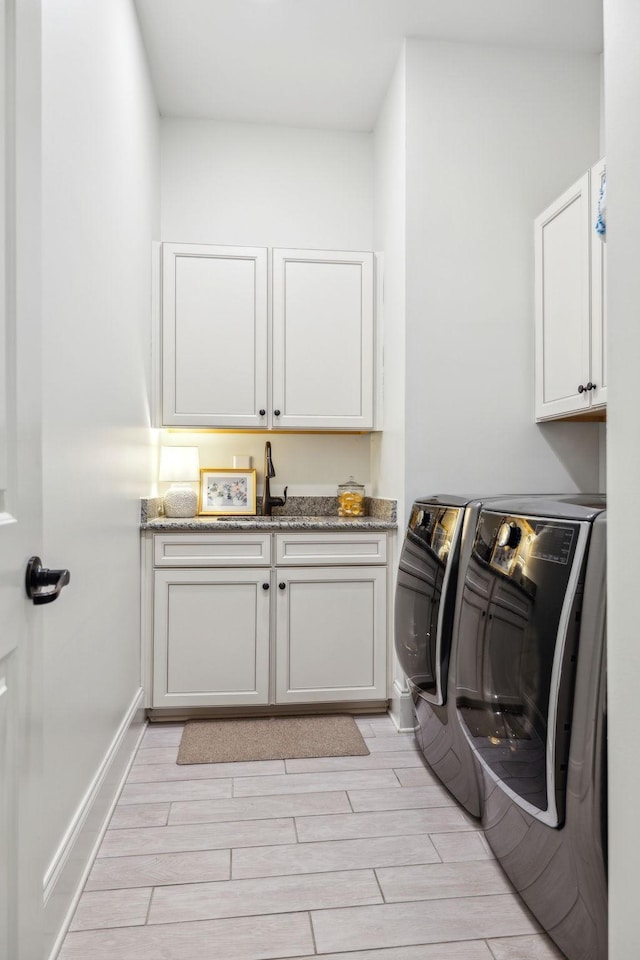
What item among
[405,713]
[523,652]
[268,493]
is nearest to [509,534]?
[523,652]

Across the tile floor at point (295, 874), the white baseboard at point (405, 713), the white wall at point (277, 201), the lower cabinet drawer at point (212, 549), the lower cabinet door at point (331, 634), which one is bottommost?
the tile floor at point (295, 874)

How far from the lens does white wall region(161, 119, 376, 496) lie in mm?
3232

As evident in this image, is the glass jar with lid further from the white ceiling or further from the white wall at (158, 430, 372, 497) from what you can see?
the white ceiling

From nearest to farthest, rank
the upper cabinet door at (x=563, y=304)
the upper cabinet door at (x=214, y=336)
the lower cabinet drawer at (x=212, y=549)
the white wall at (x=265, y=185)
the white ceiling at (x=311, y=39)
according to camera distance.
→ the upper cabinet door at (x=563, y=304), the white ceiling at (x=311, y=39), the lower cabinet drawer at (x=212, y=549), the upper cabinet door at (x=214, y=336), the white wall at (x=265, y=185)

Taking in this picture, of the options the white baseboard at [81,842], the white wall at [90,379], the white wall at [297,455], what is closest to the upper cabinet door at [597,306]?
the white wall at [297,455]

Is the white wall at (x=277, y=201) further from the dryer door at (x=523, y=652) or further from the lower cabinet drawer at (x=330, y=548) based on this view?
the dryer door at (x=523, y=652)

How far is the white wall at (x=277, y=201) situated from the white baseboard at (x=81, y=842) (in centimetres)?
154

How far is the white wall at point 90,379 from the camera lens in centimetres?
142

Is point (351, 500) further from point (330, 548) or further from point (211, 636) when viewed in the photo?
point (211, 636)

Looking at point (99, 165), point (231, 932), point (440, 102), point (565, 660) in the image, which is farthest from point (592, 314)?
point (231, 932)

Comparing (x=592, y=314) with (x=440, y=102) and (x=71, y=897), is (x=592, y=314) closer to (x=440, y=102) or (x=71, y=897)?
(x=440, y=102)

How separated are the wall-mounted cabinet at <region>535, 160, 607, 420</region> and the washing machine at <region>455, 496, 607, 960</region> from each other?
84 cm

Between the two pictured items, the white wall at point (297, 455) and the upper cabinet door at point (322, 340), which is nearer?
the upper cabinet door at point (322, 340)

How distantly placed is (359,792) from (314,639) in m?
0.77
